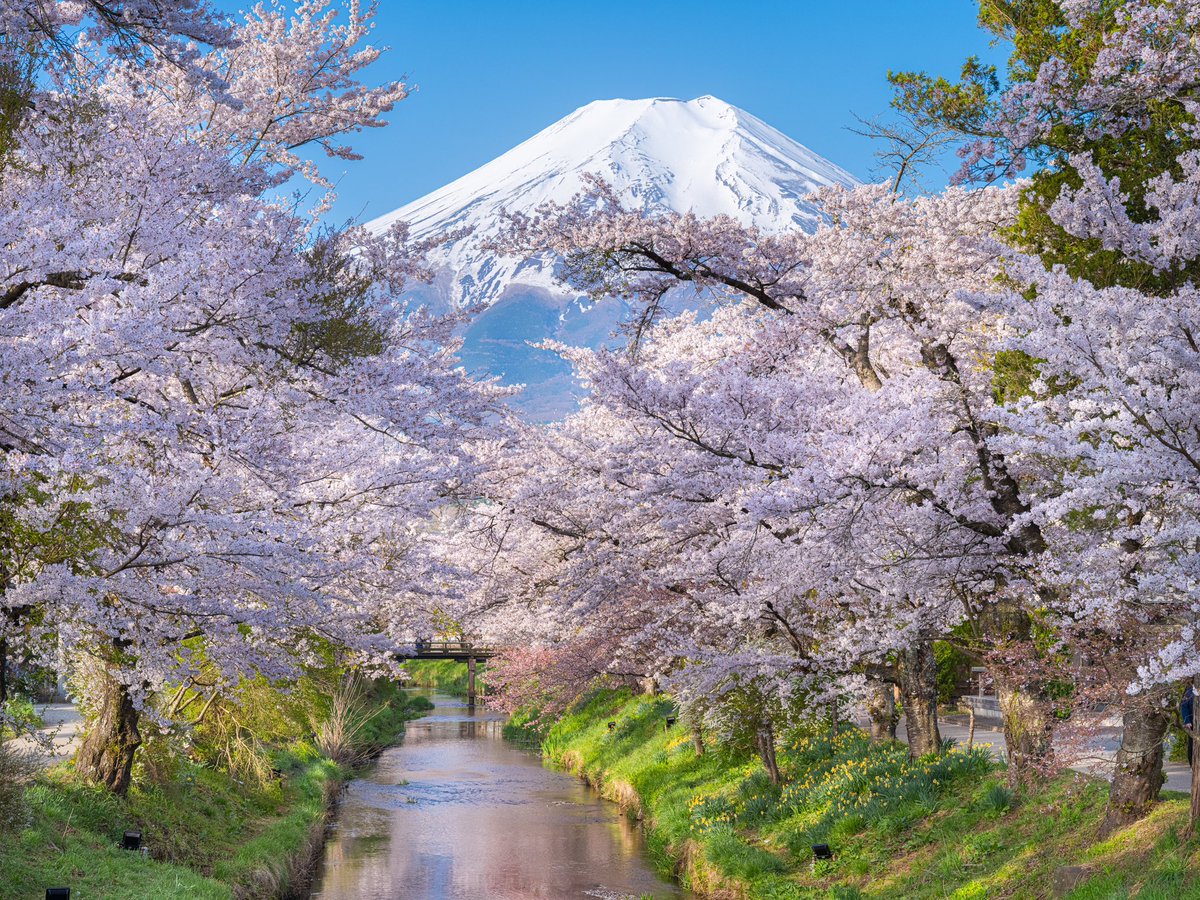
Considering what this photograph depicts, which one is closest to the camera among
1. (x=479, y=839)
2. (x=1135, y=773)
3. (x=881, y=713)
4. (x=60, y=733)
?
(x=1135, y=773)

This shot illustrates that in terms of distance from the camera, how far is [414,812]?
74.0 feet

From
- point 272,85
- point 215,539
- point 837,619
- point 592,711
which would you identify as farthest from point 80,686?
point 592,711

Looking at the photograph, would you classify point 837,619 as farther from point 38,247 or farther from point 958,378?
point 38,247

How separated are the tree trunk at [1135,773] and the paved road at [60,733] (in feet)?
33.8

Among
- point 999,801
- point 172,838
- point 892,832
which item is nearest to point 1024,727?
point 999,801

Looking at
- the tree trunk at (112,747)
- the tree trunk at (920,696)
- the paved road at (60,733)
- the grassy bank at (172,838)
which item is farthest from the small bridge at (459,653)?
the tree trunk at (920,696)

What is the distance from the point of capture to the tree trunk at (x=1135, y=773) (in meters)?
8.73

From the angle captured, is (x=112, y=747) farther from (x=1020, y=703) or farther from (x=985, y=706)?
(x=985, y=706)

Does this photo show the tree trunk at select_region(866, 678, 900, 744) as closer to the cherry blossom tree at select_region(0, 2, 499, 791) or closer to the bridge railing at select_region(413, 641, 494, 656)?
the cherry blossom tree at select_region(0, 2, 499, 791)

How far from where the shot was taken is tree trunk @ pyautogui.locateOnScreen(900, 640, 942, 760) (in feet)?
43.4

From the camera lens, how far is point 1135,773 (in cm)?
886

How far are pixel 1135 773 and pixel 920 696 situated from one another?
175 inches

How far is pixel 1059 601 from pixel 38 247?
311 inches

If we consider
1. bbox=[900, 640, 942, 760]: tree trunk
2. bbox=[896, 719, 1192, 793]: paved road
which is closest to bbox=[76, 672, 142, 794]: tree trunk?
bbox=[900, 640, 942, 760]: tree trunk
